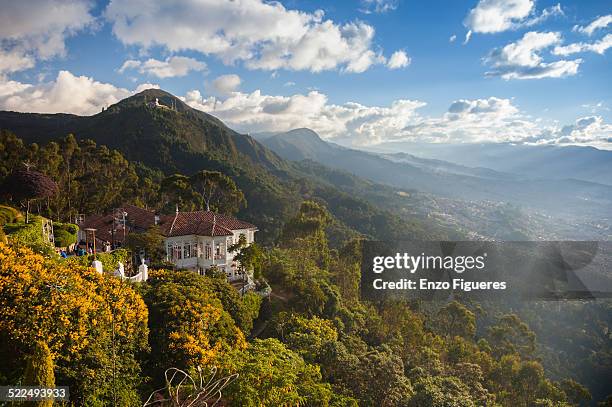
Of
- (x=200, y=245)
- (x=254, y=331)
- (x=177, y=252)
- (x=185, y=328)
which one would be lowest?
(x=254, y=331)

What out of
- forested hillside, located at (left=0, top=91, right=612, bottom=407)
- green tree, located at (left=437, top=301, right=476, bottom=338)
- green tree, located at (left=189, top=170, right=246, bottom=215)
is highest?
green tree, located at (left=189, top=170, right=246, bottom=215)

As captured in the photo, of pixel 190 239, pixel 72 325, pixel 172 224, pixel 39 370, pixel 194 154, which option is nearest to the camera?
pixel 39 370

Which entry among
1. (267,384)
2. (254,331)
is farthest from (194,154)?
(267,384)

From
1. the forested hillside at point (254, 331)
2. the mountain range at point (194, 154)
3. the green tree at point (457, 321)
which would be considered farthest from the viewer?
the mountain range at point (194, 154)

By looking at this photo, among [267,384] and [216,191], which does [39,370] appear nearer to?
[267,384]

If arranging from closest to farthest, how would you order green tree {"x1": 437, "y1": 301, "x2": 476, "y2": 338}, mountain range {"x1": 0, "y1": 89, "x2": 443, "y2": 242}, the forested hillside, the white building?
the forested hillside → the white building → green tree {"x1": 437, "y1": 301, "x2": 476, "y2": 338} → mountain range {"x1": 0, "y1": 89, "x2": 443, "y2": 242}

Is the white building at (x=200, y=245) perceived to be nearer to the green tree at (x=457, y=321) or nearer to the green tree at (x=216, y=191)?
the green tree at (x=216, y=191)

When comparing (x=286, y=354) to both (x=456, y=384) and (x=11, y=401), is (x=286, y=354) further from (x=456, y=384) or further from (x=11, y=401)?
(x=456, y=384)

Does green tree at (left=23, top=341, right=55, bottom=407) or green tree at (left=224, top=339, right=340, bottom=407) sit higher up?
green tree at (left=23, top=341, right=55, bottom=407)

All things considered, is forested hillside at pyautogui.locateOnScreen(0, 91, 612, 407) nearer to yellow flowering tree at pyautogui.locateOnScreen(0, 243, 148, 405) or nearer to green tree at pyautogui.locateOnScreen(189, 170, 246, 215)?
yellow flowering tree at pyautogui.locateOnScreen(0, 243, 148, 405)

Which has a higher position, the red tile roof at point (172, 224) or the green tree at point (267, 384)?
the red tile roof at point (172, 224)

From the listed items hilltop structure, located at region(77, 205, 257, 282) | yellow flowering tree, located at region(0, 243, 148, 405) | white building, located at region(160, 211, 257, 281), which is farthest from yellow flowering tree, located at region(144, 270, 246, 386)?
white building, located at region(160, 211, 257, 281)

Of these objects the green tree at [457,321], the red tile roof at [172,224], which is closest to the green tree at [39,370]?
the red tile roof at [172,224]
